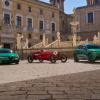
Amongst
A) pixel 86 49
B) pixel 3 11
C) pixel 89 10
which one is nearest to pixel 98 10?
pixel 89 10

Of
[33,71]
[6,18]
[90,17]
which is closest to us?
[33,71]

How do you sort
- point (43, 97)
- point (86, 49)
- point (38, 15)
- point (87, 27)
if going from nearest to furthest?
point (43, 97)
point (86, 49)
point (87, 27)
point (38, 15)

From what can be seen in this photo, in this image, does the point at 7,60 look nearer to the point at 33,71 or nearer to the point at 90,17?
the point at 33,71

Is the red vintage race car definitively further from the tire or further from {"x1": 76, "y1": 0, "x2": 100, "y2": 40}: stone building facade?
{"x1": 76, "y1": 0, "x2": 100, "y2": 40}: stone building facade

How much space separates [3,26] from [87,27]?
48.1 feet

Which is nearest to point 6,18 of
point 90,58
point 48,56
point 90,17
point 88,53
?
point 90,17

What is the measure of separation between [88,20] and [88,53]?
29402 mm

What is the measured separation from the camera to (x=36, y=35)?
55406 mm

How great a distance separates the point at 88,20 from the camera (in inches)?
2077

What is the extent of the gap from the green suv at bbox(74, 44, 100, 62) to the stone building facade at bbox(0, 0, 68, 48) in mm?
24543

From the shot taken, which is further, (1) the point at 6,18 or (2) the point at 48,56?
(1) the point at 6,18

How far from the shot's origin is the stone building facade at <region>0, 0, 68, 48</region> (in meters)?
49.3

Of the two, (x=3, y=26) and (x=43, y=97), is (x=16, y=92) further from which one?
(x=3, y=26)

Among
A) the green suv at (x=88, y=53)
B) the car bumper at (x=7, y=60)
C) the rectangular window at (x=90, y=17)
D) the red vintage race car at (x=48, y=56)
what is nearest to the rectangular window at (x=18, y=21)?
the rectangular window at (x=90, y=17)
